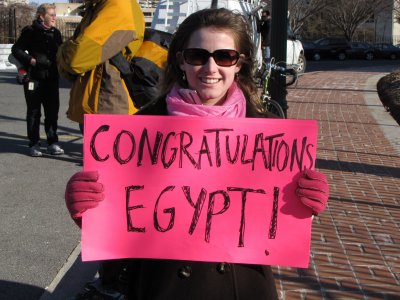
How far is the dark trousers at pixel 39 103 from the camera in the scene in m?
7.86

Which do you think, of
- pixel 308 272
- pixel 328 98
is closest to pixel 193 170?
pixel 308 272

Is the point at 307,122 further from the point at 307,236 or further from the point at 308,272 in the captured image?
the point at 308,272

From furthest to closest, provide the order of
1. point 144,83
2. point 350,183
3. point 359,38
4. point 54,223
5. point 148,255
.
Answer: point 359,38 < point 350,183 < point 54,223 < point 144,83 < point 148,255

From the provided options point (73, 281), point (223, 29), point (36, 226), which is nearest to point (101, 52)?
A: point (36, 226)

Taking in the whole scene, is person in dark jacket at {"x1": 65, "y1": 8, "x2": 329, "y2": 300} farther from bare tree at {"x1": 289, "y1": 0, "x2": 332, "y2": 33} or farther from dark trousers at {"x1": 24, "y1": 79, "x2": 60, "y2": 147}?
bare tree at {"x1": 289, "y1": 0, "x2": 332, "y2": 33}

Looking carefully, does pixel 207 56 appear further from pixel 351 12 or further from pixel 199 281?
pixel 351 12

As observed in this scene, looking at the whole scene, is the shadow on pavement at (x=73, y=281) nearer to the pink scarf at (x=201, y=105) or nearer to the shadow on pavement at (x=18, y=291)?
the shadow on pavement at (x=18, y=291)

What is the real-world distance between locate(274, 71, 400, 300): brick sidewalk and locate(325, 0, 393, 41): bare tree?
4900 cm

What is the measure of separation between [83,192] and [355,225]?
382cm

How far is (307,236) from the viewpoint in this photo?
2137mm

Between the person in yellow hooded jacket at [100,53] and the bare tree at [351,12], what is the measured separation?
180 feet

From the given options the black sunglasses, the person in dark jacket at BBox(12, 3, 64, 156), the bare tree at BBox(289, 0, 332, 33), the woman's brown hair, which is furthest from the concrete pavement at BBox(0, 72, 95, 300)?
the bare tree at BBox(289, 0, 332, 33)

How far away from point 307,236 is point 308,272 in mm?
2330

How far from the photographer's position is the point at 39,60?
7.74 meters
